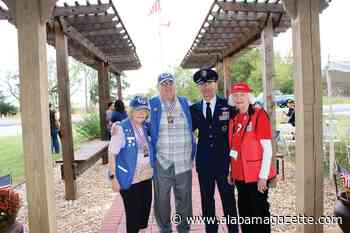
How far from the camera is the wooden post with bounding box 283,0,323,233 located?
136 inches

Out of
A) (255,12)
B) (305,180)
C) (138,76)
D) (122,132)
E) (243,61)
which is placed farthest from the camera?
(138,76)

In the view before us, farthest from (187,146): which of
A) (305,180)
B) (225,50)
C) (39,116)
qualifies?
(225,50)

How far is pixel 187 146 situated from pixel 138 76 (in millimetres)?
64726

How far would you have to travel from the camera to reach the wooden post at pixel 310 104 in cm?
346

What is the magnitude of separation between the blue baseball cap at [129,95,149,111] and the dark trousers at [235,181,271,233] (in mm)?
1077

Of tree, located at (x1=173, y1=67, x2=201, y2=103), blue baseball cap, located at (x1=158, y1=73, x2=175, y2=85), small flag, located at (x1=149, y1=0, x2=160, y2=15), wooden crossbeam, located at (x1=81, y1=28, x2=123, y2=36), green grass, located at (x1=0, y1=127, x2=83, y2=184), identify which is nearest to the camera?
blue baseball cap, located at (x1=158, y1=73, x2=175, y2=85)

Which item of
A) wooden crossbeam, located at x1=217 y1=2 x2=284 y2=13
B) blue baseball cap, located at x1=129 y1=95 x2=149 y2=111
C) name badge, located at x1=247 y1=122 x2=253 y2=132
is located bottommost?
name badge, located at x1=247 y1=122 x2=253 y2=132

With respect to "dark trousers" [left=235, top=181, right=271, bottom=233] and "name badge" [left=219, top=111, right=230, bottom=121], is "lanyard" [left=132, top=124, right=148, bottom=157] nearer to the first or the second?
"name badge" [left=219, top=111, right=230, bottom=121]

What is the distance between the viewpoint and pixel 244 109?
3326 mm

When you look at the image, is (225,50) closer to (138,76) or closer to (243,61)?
(243,61)

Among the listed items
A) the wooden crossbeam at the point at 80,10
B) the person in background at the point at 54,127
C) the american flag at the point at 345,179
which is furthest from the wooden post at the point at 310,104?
the person in background at the point at 54,127

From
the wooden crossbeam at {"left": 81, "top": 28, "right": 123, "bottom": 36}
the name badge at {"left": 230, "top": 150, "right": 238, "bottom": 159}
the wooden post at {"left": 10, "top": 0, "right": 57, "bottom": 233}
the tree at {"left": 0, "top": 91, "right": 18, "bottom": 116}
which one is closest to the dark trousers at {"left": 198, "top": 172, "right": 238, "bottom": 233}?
the name badge at {"left": 230, "top": 150, "right": 238, "bottom": 159}

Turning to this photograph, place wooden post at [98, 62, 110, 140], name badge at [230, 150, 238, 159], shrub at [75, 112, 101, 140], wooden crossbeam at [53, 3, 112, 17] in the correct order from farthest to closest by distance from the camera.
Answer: shrub at [75, 112, 101, 140], wooden post at [98, 62, 110, 140], wooden crossbeam at [53, 3, 112, 17], name badge at [230, 150, 238, 159]

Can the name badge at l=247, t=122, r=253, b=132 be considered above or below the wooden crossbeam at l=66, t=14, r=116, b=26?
below
